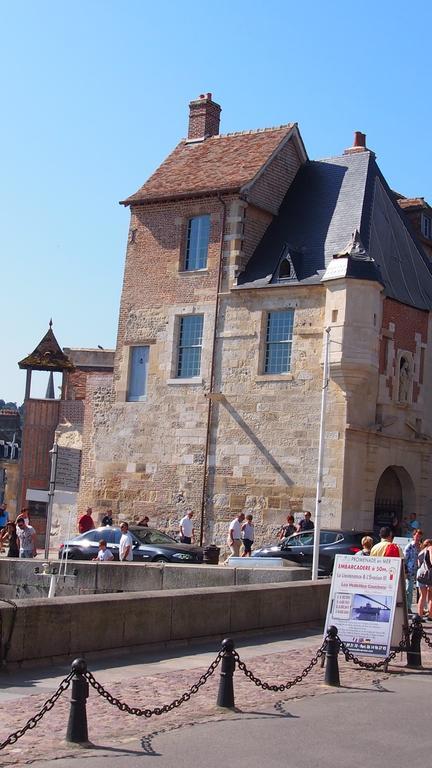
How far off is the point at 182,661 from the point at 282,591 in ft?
11.8

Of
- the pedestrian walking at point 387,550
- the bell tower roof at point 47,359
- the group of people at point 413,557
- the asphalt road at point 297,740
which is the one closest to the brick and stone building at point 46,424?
the bell tower roof at point 47,359

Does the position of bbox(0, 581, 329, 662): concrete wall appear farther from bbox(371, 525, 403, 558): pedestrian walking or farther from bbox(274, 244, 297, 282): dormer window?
bbox(274, 244, 297, 282): dormer window

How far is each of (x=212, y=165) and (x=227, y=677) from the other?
1014 inches

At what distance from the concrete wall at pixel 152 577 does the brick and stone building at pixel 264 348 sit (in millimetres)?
9787

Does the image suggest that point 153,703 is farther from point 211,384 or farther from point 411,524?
point 211,384

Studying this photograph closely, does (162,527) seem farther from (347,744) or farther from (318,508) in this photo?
(347,744)

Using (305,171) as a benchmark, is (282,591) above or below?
below

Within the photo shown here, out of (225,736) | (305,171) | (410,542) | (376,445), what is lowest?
(225,736)

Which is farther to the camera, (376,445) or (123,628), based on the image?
(376,445)

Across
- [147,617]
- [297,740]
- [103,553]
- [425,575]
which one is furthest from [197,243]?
[297,740]

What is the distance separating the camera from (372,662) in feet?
43.7

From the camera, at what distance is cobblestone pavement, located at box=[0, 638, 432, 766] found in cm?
845

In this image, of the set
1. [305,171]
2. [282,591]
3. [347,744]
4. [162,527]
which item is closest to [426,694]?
[347,744]

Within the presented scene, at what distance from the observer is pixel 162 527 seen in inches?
1264
